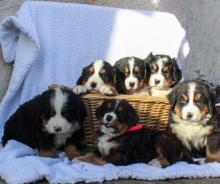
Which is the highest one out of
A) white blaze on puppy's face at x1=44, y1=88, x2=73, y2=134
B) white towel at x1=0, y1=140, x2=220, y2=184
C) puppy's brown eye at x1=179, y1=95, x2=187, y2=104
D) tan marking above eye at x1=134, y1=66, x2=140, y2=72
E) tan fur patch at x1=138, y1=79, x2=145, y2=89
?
tan marking above eye at x1=134, y1=66, x2=140, y2=72

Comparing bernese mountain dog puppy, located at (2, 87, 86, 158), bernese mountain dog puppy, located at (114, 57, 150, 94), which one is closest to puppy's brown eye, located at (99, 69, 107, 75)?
bernese mountain dog puppy, located at (114, 57, 150, 94)

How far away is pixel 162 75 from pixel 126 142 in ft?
3.96

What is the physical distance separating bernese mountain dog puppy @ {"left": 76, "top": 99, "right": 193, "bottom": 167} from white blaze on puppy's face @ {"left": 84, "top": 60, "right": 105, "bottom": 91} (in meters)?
0.60

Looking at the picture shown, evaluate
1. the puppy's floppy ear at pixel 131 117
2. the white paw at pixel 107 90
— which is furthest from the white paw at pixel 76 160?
the white paw at pixel 107 90

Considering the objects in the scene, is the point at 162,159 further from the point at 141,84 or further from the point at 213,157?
the point at 141,84

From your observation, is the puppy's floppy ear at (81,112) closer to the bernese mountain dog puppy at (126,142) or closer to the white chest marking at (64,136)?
the white chest marking at (64,136)

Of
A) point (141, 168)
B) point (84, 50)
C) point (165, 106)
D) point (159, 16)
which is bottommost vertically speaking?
point (141, 168)

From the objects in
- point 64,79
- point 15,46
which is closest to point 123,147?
point 64,79

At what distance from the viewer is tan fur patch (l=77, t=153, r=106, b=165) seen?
14.2ft

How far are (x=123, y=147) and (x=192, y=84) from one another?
0.89 m

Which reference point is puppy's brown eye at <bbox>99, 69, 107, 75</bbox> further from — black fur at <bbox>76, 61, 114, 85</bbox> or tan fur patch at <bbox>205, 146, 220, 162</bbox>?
tan fur patch at <bbox>205, 146, 220, 162</bbox>

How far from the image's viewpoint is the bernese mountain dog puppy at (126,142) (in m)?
4.33

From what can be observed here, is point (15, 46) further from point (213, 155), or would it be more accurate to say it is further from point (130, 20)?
point (213, 155)

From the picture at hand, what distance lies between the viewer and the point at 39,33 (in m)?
5.67
